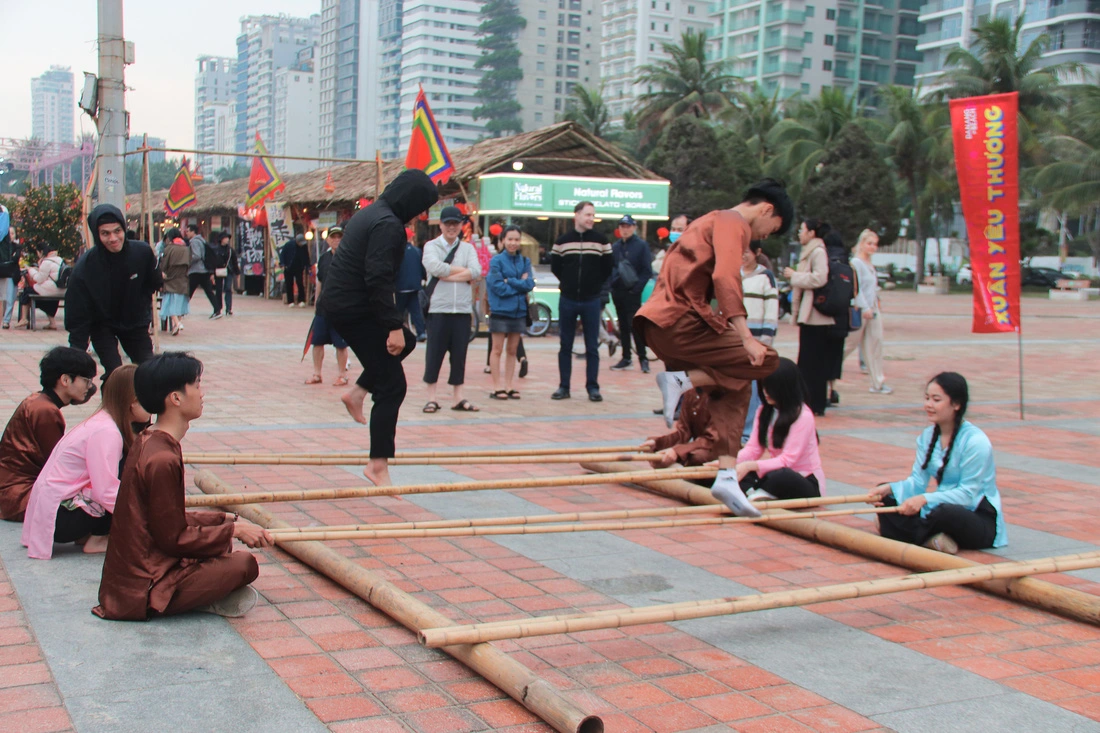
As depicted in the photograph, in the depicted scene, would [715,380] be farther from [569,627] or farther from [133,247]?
[133,247]

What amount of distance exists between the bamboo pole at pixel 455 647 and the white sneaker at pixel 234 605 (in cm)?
38

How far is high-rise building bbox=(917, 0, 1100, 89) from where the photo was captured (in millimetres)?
70125

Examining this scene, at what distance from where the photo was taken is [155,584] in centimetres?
367

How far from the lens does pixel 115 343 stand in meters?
6.68

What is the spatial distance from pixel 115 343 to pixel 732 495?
4026 millimetres

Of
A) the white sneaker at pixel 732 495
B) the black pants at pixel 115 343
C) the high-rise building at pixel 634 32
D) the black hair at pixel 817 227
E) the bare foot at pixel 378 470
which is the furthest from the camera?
the high-rise building at pixel 634 32

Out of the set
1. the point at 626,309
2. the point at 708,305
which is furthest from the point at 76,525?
the point at 626,309

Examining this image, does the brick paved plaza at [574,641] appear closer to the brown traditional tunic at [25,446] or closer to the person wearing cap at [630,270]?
the brown traditional tunic at [25,446]

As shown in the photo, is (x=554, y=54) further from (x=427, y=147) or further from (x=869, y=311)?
(x=869, y=311)

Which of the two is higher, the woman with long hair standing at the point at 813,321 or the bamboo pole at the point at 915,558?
the woman with long hair standing at the point at 813,321

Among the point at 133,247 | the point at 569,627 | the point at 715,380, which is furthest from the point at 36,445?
the point at 715,380

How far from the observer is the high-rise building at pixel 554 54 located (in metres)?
136

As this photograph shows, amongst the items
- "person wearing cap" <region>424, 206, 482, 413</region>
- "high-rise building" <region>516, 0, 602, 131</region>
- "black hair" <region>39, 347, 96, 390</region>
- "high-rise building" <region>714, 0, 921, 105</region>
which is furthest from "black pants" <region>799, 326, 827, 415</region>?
"high-rise building" <region>516, 0, 602, 131</region>

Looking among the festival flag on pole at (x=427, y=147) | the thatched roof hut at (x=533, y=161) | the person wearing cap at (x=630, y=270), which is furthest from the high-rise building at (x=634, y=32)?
the person wearing cap at (x=630, y=270)
